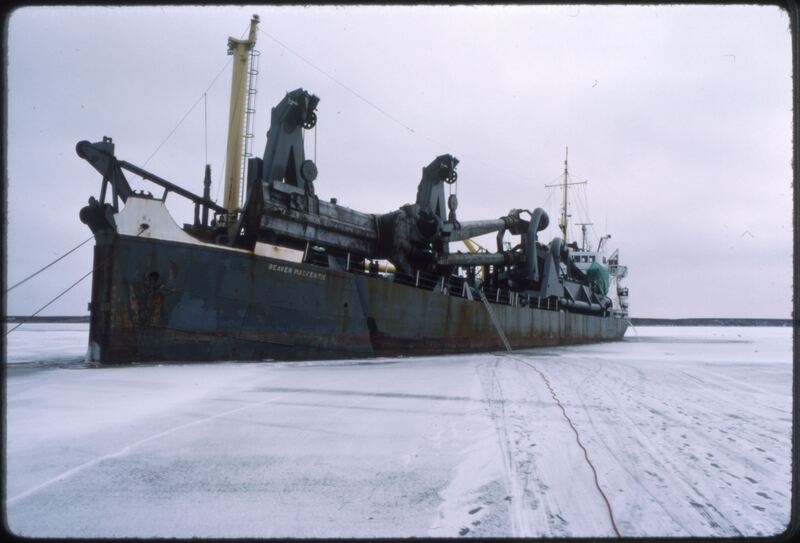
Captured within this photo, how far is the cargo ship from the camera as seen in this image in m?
9.81

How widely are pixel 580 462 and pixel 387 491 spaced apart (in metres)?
1.56

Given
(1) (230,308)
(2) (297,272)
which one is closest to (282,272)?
(2) (297,272)

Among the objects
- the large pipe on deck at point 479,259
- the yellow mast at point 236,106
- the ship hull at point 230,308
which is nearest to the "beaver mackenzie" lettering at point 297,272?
the ship hull at point 230,308

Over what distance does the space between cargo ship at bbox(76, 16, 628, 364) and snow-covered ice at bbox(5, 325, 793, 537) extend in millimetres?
3338

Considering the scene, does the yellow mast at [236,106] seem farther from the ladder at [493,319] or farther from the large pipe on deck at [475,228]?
the ladder at [493,319]

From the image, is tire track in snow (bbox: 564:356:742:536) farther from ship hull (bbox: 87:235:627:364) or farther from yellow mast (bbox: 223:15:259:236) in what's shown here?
yellow mast (bbox: 223:15:259:236)

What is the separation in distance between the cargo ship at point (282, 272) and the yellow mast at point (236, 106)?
8.49 m

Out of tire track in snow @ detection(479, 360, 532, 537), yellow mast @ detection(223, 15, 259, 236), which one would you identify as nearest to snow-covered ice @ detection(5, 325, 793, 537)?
tire track in snow @ detection(479, 360, 532, 537)

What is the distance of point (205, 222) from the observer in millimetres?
13000

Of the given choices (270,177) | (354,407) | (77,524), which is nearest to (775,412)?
(354,407)

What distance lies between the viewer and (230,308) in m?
10.6

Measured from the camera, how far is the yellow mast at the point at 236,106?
2200 cm

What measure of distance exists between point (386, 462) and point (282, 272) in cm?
845

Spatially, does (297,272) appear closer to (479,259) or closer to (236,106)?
(479,259)
